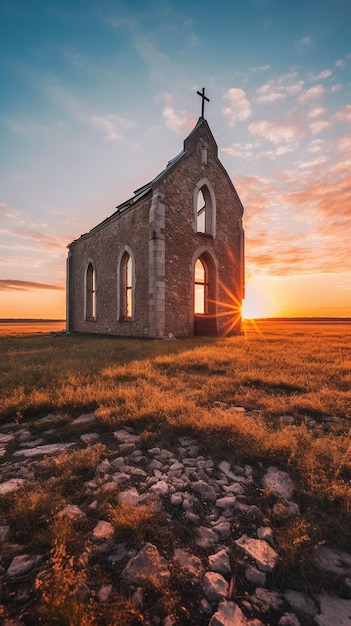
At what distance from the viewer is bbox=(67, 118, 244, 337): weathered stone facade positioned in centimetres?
1323

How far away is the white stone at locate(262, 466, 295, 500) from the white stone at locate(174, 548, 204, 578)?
0.91 m

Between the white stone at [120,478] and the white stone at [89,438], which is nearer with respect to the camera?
the white stone at [120,478]

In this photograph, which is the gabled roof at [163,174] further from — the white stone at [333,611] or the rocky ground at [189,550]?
the white stone at [333,611]

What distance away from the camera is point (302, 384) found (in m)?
5.30

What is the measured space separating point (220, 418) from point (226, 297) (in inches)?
539

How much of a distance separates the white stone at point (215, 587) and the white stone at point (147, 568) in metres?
0.22

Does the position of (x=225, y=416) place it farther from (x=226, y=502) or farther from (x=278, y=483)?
(x=226, y=502)

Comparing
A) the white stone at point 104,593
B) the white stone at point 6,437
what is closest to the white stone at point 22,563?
the white stone at point 104,593

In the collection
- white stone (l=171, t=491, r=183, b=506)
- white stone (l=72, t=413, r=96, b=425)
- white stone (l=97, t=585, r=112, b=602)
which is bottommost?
white stone (l=171, t=491, r=183, b=506)

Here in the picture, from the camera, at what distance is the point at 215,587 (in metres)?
1.50

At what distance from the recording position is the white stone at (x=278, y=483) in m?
2.34

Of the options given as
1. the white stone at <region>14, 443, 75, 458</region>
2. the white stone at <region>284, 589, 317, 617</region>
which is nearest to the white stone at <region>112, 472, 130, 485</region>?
the white stone at <region>14, 443, 75, 458</region>

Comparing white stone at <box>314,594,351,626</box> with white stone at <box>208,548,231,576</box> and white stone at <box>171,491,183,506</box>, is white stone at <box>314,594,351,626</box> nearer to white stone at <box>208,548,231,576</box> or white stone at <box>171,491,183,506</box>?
white stone at <box>208,548,231,576</box>

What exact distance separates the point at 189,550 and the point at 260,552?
46 centimetres
